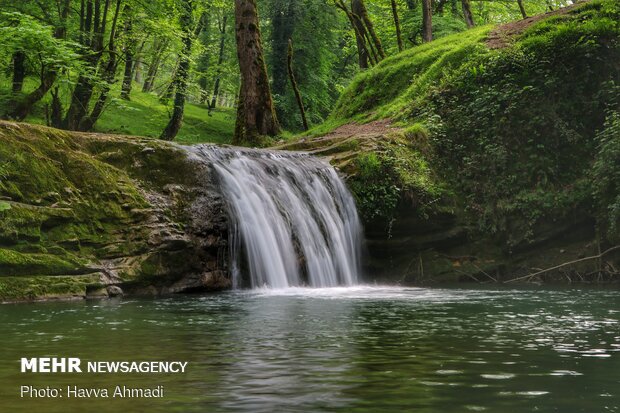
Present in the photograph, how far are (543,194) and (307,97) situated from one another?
16.8 metres

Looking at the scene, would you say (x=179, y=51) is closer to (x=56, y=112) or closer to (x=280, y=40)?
(x=56, y=112)

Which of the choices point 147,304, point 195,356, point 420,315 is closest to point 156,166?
point 147,304

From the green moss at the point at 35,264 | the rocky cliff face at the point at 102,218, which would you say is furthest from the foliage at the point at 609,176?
the green moss at the point at 35,264

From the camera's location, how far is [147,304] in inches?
366

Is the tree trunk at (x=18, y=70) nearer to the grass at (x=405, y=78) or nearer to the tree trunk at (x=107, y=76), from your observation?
the tree trunk at (x=107, y=76)

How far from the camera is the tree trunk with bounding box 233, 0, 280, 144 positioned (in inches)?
801

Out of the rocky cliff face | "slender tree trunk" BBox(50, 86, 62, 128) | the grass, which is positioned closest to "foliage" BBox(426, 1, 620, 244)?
the grass

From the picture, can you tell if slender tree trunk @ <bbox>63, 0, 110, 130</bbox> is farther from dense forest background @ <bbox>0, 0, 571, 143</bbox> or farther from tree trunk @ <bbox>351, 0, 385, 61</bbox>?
tree trunk @ <bbox>351, 0, 385, 61</bbox>

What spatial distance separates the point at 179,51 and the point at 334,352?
20327 mm

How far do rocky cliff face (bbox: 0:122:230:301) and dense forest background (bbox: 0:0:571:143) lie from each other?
13.5 ft

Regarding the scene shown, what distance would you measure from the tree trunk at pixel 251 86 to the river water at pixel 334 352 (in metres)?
11.5

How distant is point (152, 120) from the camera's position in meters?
27.7

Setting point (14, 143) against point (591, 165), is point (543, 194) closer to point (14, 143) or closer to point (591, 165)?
point (591, 165)

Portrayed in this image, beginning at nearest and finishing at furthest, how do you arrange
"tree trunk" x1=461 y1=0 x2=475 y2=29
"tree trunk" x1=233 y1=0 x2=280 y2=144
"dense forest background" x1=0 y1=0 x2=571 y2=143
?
"dense forest background" x1=0 y1=0 x2=571 y2=143
"tree trunk" x1=233 y1=0 x2=280 y2=144
"tree trunk" x1=461 y1=0 x2=475 y2=29
